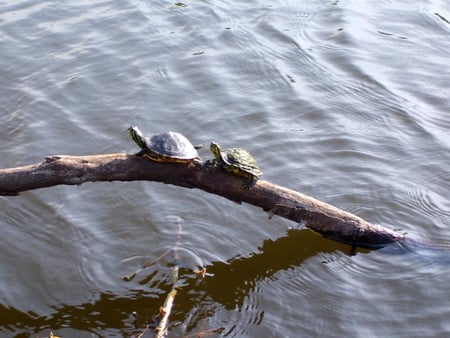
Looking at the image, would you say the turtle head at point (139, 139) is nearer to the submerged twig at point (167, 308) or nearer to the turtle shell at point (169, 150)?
the turtle shell at point (169, 150)

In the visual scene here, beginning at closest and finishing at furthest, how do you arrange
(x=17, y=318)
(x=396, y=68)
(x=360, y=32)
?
(x=17, y=318)
(x=396, y=68)
(x=360, y=32)

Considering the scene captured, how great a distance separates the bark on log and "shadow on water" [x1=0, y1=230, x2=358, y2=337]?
0.49 m

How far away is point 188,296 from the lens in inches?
235

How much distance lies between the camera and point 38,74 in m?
9.51

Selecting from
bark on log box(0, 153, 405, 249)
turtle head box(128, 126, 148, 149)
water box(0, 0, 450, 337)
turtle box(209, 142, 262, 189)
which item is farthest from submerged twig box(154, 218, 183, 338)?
turtle head box(128, 126, 148, 149)

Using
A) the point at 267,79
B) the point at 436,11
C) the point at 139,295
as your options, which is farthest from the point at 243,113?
the point at 436,11

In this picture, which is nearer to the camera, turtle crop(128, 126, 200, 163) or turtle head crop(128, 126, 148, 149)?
turtle crop(128, 126, 200, 163)

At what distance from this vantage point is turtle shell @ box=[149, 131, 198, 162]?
5.63 meters

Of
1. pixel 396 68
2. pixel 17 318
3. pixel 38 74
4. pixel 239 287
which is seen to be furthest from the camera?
pixel 396 68

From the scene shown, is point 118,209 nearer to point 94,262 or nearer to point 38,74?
point 94,262

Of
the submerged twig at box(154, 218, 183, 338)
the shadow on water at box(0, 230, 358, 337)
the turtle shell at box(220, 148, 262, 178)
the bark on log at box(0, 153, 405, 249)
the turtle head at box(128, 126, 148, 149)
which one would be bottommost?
the shadow on water at box(0, 230, 358, 337)

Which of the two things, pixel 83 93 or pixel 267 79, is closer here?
pixel 83 93

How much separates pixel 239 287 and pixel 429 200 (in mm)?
2543

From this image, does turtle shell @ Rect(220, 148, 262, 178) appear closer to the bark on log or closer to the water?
the bark on log
